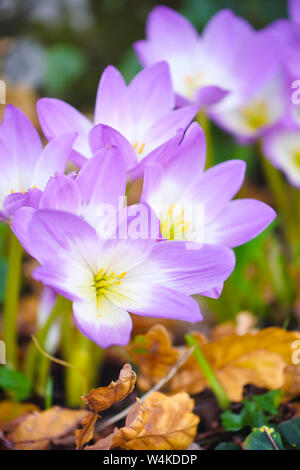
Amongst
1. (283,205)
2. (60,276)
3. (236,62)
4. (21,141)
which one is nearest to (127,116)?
(21,141)

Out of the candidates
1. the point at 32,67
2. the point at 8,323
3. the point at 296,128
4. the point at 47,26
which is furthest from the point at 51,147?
the point at 47,26

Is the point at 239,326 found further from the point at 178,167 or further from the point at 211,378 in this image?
the point at 178,167

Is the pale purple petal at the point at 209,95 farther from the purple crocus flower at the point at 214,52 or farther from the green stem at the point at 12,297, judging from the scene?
the green stem at the point at 12,297

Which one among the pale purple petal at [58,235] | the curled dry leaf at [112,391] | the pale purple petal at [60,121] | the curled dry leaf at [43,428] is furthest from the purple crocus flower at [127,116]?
the curled dry leaf at [43,428]
